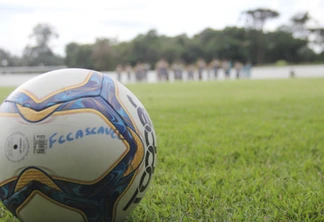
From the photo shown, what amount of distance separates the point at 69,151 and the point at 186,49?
61977 millimetres

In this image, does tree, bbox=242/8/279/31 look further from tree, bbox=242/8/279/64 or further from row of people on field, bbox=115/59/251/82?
row of people on field, bbox=115/59/251/82

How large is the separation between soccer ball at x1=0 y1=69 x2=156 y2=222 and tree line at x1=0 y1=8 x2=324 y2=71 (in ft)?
186

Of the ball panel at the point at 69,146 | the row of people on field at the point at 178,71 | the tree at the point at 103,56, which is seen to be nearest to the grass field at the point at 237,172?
the ball panel at the point at 69,146

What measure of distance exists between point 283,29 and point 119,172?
Result: 72928 millimetres

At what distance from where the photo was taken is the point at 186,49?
205ft

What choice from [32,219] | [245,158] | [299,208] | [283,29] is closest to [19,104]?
[32,219]

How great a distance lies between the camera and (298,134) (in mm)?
4578

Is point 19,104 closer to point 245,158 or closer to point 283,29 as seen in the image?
point 245,158

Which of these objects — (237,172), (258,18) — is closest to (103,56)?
(258,18)

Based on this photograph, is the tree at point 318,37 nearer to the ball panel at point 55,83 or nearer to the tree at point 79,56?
the tree at point 79,56

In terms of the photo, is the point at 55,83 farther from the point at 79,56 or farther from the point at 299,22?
the point at 299,22

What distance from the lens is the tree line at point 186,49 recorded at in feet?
193

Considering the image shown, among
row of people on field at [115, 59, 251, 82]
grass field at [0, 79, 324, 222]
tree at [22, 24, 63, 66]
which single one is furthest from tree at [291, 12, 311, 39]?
grass field at [0, 79, 324, 222]

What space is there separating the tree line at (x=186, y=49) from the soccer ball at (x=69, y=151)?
56655mm
